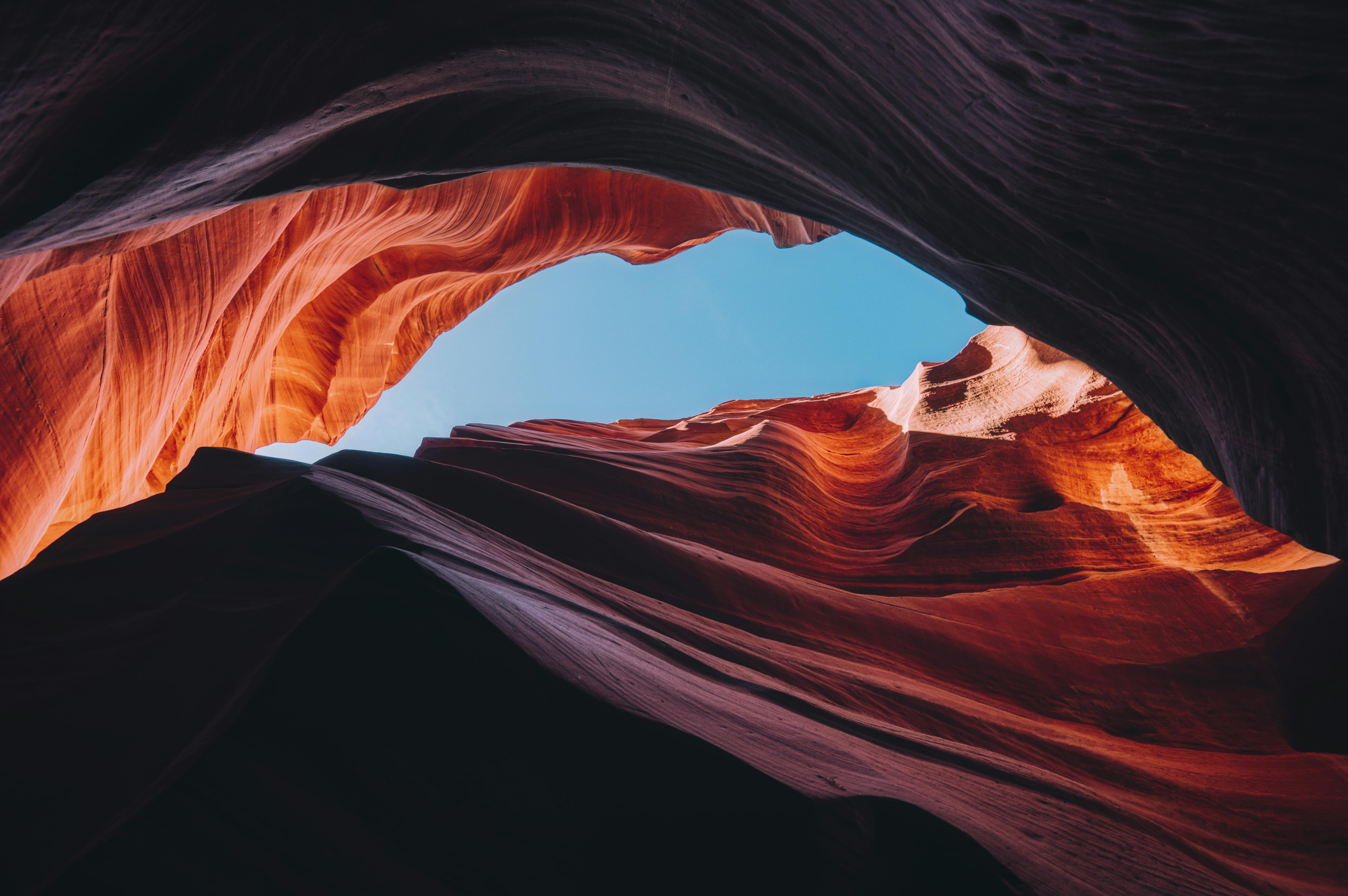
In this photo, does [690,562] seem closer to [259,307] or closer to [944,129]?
[944,129]

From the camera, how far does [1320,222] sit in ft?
6.57

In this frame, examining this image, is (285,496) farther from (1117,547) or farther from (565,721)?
(1117,547)

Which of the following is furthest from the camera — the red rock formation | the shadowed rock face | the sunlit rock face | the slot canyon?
the red rock formation

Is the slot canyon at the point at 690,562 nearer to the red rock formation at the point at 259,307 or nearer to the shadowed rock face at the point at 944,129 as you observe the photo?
the shadowed rock face at the point at 944,129

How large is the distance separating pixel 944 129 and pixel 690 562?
365 cm

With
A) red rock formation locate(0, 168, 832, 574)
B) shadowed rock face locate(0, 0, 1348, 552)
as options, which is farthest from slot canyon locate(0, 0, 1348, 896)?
red rock formation locate(0, 168, 832, 574)

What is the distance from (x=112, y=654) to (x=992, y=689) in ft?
18.2

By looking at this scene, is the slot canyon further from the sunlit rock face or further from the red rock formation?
the red rock formation

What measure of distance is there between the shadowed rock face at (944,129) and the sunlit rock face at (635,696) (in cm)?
188

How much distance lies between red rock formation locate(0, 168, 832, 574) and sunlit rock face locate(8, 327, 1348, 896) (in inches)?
86.3

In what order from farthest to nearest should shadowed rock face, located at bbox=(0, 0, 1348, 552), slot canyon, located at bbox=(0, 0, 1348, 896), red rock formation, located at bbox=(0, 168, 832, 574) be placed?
red rock formation, located at bbox=(0, 168, 832, 574)
slot canyon, located at bbox=(0, 0, 1348, 896)
shadowed rock face, located at bbox=(0, 0, 1348, 552)

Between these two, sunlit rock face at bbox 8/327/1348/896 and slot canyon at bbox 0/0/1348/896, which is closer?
slot canyon at bbox 0/0/1348/896

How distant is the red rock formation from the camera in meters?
6.11

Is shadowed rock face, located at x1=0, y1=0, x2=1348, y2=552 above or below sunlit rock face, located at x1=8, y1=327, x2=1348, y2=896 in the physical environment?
above
